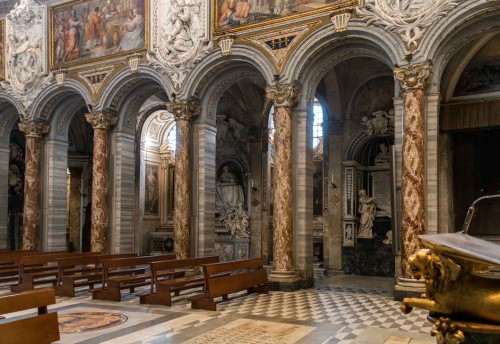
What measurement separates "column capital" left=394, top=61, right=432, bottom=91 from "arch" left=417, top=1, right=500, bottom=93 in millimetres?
256

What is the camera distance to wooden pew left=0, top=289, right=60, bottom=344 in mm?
5716

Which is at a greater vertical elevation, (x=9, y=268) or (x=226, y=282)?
(x=226, y=282)

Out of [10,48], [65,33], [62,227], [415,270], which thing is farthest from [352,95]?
[415,270]

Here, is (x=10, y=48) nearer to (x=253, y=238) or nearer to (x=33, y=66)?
(x=33, y=66)

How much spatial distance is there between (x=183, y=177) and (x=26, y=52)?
358 inches

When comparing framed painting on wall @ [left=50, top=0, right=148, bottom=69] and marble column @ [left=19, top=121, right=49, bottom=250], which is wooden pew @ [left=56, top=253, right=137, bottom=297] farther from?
framed painting on wall @ [left=50, top=0, right=148, bottom=69]

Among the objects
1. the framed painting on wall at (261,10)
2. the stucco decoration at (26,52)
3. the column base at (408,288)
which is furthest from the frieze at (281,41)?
the stucco decoration at (26,52)

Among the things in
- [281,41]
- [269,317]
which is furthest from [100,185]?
[269,317]

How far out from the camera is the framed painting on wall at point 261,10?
545 inches

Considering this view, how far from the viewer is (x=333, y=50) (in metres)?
14.2

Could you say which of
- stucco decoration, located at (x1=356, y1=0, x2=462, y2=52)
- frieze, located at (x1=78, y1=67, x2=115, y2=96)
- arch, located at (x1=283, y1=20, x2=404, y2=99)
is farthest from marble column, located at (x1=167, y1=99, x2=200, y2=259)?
stucco decoration, located at (x1=356, y1=0, x2=462, y2=52)

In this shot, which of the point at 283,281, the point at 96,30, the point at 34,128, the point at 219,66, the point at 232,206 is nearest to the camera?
the point at 283,281

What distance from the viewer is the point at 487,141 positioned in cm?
1541

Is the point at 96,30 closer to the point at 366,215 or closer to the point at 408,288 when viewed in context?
the point at 366,215
